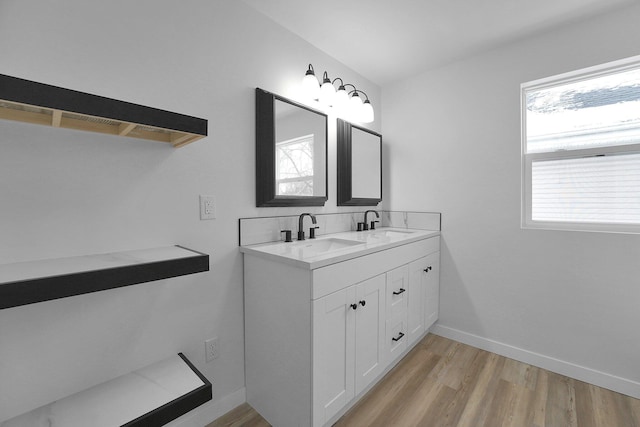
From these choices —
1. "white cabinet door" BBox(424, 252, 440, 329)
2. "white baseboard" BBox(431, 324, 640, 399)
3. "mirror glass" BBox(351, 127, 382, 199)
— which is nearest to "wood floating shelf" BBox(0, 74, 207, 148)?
"mirror glass" BBox(351, 127, 382, 199)

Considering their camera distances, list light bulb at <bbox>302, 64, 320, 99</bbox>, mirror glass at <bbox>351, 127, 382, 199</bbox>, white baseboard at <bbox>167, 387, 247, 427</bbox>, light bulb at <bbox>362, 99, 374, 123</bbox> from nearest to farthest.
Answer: white baseboard at <bbox>167, 387, 247, 427</bbox>
light bulb at <bbox>302, 64, 320, 99</bbox>
light bulb at <bbox>362, 99, 374, 123</bbox>
mirror glass at <bbox>351, 127, 382, 199</bbox>

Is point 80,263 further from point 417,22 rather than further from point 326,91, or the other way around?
point 417,22

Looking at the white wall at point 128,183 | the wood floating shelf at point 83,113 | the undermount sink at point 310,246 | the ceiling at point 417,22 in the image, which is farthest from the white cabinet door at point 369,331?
the ceiling at point 417,22

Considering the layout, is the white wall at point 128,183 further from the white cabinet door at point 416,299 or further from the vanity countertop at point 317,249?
the white cabinet door at point 416,299

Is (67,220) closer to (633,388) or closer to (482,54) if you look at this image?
(482,54)

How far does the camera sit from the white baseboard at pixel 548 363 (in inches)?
71.1

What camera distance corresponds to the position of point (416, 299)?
2195mm

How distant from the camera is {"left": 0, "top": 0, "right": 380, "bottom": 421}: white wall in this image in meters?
1.03

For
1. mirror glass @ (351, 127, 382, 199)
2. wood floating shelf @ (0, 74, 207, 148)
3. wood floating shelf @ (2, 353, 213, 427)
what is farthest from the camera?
mirror glass @ (351, 127, 382, 199)

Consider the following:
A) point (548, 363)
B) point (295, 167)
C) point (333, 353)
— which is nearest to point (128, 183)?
point (295, 167)

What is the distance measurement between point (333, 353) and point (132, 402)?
86 centimetres

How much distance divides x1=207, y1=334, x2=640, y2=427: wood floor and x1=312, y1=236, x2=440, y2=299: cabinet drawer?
0.78 m

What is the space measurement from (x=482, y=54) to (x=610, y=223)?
1.53 metres

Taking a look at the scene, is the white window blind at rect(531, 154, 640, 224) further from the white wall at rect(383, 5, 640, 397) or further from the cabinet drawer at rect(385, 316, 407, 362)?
the cabinet drawer at rect(385, 316, 407, 362)
